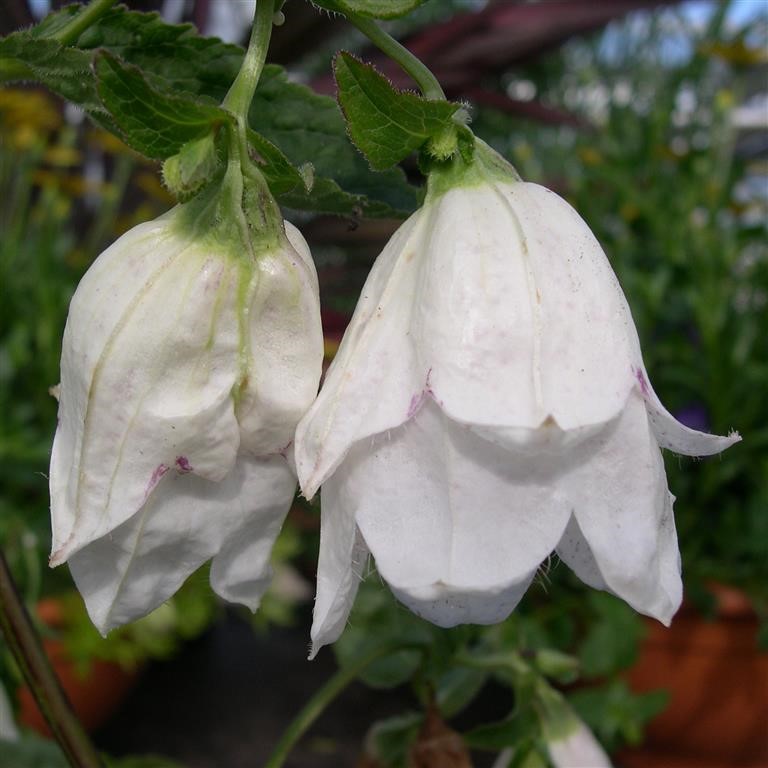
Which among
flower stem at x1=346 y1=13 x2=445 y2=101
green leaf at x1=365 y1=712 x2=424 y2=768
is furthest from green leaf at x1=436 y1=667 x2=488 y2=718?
flower stem at x1=346 y1=13 x2=445 y2=101

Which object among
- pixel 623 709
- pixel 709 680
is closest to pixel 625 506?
pixel 623 709

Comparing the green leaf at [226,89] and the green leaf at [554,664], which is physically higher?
the green leaf at [226,89]

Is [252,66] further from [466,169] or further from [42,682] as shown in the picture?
[42,682]

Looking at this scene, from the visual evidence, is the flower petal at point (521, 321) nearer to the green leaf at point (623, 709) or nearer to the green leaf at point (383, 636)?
the green leaf at point (383, 636)

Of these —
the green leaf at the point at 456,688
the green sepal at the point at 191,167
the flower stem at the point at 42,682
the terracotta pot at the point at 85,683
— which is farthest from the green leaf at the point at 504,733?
the terracotta pot at the point at 85,683

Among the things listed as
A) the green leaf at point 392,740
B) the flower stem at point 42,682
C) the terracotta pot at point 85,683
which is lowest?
the terracotta pot at point 85,683

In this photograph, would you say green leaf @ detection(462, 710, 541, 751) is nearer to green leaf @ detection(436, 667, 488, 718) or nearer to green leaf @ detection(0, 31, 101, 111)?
green leaf @ detection(436, 667, 488, 718)
